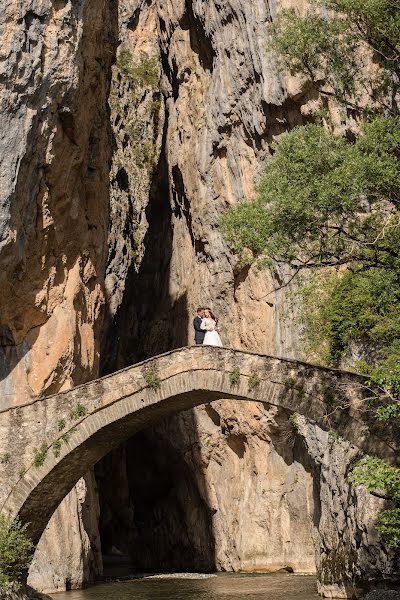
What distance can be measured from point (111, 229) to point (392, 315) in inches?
690

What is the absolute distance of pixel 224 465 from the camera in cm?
3266

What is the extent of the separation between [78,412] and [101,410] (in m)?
0.44

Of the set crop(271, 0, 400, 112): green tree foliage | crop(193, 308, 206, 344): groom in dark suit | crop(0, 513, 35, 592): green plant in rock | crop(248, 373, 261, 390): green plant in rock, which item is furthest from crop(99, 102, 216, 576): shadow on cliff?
crop(271, 0, 400, 112): green tree foliage

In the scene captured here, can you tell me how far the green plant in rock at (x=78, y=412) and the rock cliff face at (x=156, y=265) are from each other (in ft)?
17.3

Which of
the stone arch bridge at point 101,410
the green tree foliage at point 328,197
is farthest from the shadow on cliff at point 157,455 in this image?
the green tree foliage at point 328,197

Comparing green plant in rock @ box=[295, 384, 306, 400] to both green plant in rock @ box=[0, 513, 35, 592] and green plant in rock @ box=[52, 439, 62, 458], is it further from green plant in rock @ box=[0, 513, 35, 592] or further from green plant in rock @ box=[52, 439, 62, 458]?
green plant in rock @ box=[0, 513, 35, 592]

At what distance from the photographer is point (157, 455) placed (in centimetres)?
3678

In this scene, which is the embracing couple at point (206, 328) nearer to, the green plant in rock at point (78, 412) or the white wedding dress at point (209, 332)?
the white wedding dress at point (209, 332)

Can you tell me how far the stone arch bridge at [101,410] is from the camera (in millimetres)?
18031

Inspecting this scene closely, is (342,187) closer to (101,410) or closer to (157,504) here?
(101,410)

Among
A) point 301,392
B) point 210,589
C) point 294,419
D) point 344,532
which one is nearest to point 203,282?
point 294,419

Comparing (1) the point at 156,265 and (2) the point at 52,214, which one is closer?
(2) the point at 52,214

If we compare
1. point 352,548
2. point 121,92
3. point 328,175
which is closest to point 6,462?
point 352,548

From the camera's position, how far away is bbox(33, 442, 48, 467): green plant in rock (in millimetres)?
18734
